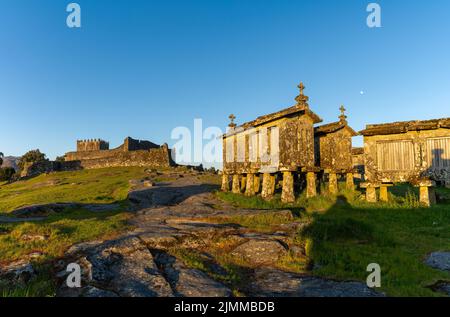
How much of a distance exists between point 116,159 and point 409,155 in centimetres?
4766

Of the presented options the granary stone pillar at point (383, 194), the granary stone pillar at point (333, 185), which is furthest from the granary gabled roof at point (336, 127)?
the granary stone pillar at point (383, 194)

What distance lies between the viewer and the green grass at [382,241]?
7668mm

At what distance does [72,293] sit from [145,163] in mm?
47714

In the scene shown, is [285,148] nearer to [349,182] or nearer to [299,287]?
[349,182]

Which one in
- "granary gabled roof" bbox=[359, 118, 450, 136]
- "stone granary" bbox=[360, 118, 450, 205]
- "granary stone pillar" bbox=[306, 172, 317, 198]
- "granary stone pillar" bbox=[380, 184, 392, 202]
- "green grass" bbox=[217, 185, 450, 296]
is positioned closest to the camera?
"green grass" bbox=[217, 185, 450, 296]

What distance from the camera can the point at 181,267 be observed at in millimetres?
8219

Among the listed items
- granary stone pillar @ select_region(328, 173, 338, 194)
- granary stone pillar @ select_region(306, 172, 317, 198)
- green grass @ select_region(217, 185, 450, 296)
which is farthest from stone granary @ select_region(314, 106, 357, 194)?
green grass @ select_region(217, 185, 450, 296)

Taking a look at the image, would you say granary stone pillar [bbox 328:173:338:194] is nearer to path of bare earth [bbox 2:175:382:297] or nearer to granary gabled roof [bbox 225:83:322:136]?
granary gabled roof [bbox 225:83:322:136]

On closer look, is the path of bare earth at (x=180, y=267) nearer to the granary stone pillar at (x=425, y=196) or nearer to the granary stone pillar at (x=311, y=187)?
the granary stone pillar at (x=311, y=187)

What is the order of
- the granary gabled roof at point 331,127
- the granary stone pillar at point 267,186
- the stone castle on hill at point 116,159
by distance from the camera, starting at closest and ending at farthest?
1. the granary stone pillar at point 267,186
2. the granary gabled roof at point 331,127
3. the stone castle on hill at point 116,159

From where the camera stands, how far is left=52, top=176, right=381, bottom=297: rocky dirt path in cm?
671
